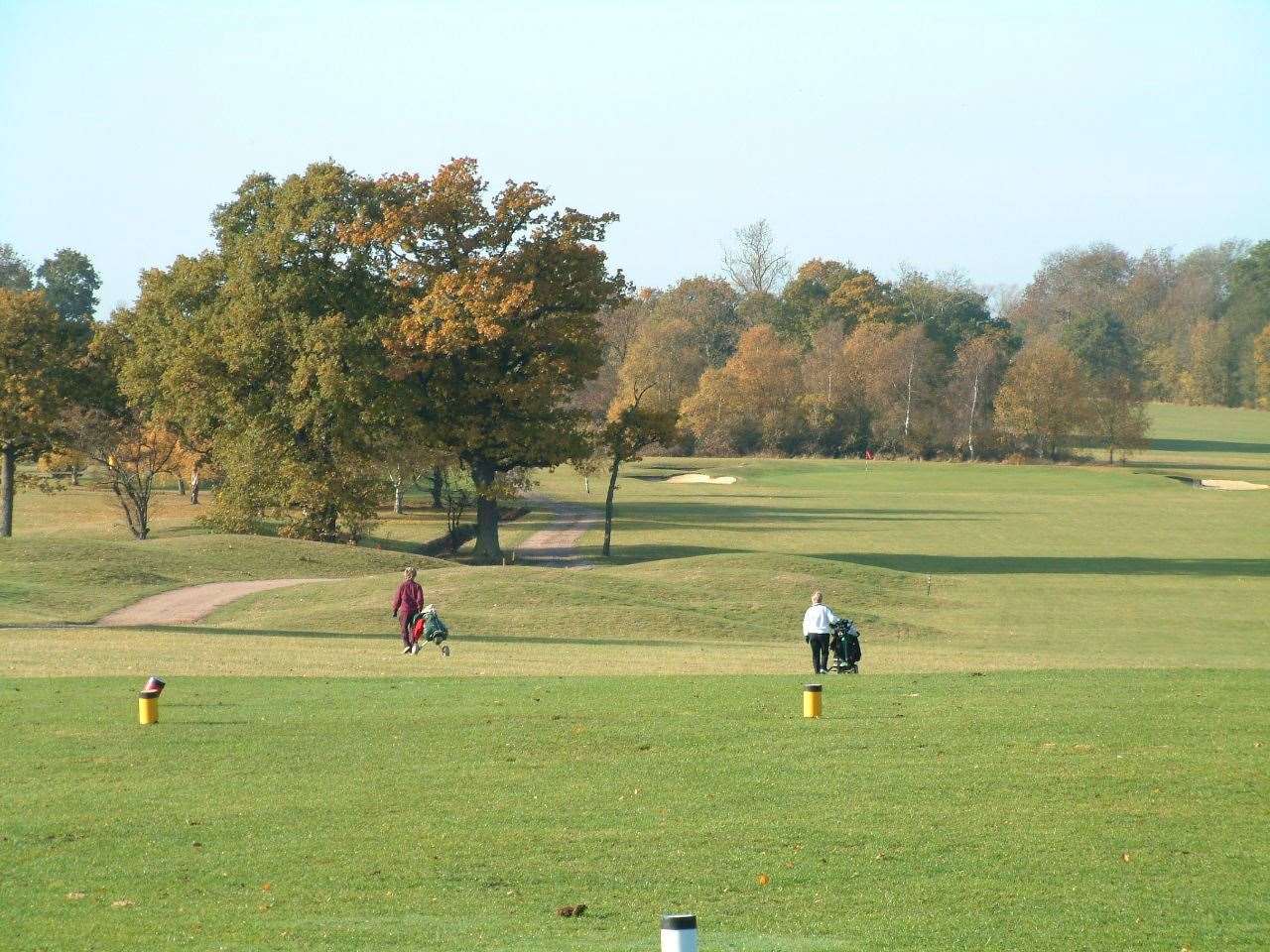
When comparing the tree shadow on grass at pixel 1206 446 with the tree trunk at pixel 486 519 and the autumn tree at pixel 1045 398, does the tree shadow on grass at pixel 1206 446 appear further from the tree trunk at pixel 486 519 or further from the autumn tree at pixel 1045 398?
the tree trunk at pixel 486 519

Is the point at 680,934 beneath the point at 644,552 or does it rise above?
above

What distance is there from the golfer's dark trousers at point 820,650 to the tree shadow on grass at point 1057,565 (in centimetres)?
2920

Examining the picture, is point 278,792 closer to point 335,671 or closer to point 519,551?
point 335,671

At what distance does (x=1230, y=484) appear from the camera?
106m

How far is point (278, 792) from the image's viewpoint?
13.4m

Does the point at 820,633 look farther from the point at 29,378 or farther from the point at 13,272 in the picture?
the point at 13,272

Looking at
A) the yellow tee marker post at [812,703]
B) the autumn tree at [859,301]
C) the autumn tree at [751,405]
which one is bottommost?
the yellow tee marker post at [812,703]

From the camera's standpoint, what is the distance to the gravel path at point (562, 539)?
58.4 metres

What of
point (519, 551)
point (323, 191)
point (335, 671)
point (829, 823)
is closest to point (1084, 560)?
point (519, 551)

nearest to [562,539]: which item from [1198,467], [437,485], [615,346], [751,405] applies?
[437,485]

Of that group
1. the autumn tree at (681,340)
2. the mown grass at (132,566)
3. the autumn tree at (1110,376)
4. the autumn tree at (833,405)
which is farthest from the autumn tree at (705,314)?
the mown grass at (132,566)

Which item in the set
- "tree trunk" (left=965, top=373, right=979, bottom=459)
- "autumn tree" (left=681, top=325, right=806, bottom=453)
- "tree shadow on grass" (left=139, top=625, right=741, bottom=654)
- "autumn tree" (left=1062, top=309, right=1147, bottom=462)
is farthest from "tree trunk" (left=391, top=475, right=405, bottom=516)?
"autumn tree" (left=1062, top=309, right=1147, bottom=462)

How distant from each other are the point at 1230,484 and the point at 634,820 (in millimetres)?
101731

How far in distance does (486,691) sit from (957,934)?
10640mm
